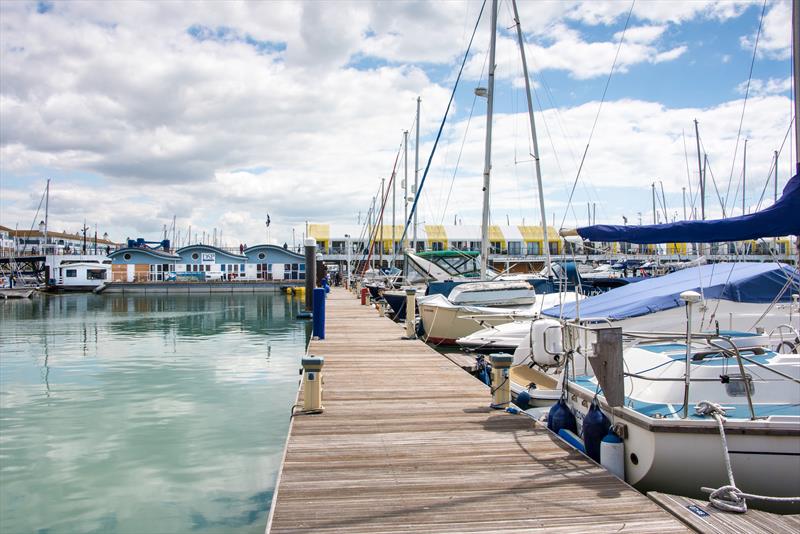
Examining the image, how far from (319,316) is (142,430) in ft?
23.6

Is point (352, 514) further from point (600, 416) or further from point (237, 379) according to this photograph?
point (237, 379)

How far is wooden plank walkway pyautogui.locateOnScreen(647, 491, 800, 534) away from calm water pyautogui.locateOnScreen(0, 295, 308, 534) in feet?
16.4

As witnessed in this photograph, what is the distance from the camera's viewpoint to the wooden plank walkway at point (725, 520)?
16.7ft

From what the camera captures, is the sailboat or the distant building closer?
the sailboat

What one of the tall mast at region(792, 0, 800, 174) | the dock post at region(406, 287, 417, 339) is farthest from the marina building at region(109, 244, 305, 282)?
the tall mast at region(792, 0, 800, 174)

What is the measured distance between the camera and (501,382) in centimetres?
963

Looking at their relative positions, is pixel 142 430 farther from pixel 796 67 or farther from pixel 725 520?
pixel 796 67

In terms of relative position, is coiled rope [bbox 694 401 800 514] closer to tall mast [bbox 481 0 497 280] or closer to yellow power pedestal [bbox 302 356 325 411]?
yellow power pedestal [bbox 302 356 325 411]

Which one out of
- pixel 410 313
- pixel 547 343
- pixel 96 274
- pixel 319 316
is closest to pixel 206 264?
pixel 96 274

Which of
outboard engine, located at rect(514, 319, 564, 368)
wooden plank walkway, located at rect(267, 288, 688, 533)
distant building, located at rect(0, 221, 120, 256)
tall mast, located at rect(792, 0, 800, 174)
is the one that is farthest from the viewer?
distant building, located at rect(0, 221, 120, 256)

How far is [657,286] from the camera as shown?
42.9 feet

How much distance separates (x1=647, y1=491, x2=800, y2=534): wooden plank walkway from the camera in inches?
200

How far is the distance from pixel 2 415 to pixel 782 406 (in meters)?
15.2

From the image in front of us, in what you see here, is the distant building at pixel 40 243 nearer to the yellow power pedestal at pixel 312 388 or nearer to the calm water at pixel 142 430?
the calm water at pixel 142 430
